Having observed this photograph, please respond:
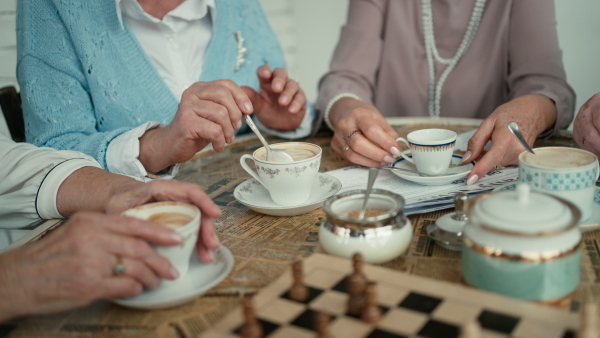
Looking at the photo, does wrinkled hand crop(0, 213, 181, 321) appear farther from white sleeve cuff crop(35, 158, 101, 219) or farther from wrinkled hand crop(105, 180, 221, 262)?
white sleeve cuff crop(35, 158, 101, 219)

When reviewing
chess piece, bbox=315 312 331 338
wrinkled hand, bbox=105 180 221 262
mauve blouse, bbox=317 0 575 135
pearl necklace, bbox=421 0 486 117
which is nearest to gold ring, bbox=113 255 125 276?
wrinkled hand, bbox=105 180 221 262

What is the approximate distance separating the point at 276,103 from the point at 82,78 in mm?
588

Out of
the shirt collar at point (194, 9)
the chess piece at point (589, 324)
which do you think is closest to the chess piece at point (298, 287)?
the chess piece at point (589, 324)

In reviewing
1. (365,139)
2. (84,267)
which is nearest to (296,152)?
(365,139)

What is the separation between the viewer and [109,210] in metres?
0.94

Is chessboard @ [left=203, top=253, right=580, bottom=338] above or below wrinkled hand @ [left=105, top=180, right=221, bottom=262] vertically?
below

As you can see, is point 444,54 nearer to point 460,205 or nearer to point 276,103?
point 276,103

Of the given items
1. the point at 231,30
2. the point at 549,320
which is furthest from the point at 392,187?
the point at 231,30

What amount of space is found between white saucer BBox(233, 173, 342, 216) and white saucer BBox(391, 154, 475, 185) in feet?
0.54

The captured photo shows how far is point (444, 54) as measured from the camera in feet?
6.55

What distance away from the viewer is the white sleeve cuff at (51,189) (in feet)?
3.62

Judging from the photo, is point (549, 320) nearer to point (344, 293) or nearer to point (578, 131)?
point (344, 293)

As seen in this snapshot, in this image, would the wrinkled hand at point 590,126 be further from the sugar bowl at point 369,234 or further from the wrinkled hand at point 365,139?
the sugar bowl at point 369,234

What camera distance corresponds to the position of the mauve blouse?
68.1 inches
